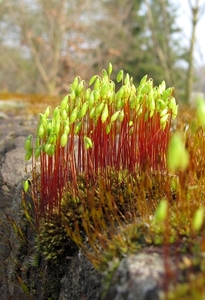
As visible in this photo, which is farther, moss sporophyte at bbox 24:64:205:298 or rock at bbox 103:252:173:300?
moss sporophyte at bbox 24:64:205:298

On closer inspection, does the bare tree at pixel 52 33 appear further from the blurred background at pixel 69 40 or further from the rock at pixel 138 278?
the rock at pixel 138 278

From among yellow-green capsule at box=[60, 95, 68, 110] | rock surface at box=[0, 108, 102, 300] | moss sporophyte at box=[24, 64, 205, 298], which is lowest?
rock surface at box=[0, 108, 102, 300]

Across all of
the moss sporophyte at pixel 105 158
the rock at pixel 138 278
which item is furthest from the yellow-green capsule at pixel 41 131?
the rock at pixel 138 278

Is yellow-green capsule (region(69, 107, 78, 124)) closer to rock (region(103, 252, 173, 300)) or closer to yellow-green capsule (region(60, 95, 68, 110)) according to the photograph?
yellow-green capsule (region(60, 95, 68, 110))

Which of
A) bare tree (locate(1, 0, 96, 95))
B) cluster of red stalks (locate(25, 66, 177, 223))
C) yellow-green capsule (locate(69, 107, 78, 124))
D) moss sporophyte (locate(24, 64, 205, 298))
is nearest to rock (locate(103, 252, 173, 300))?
moss sporophyte (locate(24, 64, 205, 298))

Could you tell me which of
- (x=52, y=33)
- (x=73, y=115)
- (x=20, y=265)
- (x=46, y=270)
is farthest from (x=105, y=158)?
(x=52, y=33)

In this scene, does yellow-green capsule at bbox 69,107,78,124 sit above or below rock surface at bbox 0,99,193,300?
above

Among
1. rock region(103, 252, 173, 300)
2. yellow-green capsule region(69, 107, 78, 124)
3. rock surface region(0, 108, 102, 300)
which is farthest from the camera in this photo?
yellow-green capsule region(69, 107, 78, 124)

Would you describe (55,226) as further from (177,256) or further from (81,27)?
(81,27)

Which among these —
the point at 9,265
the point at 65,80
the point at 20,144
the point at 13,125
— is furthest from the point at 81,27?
the point at 9,265

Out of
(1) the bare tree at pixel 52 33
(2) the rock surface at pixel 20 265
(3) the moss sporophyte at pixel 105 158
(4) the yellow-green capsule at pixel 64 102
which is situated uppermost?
(1) the bare tree at pixel 52 33

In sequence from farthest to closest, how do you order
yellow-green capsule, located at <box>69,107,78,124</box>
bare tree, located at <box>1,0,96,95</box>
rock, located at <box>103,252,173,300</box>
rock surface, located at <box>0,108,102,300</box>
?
bare tree, located at <box>1,0,96,95</box>
yellow-green capsule, located at <box>69,107,78,124</box>
rock surface, located at <box>0,108,102,300</box>
rock, located at <box>103,252,173,300</box>
